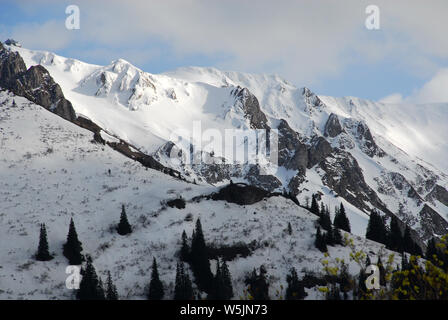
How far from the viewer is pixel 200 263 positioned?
6250 centimetres

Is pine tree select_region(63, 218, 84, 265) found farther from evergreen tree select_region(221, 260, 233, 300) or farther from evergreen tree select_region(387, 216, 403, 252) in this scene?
evergreen tree select_region(387, 216, 403, 252)

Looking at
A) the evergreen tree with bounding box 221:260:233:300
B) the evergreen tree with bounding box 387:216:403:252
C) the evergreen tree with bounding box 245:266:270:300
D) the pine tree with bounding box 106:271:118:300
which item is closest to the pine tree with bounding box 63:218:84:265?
the pine tree with bounding box 106:271:118:300

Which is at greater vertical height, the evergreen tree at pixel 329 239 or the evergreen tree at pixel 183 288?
the evergreen tree at pixel 329 239

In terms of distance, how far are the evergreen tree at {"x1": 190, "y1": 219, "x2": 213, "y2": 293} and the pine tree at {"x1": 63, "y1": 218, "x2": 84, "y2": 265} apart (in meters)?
15.2

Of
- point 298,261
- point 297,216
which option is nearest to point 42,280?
point 298,261

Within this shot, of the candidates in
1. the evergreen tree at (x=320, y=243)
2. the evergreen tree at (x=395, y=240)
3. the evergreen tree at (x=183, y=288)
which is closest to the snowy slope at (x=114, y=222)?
the evergreen tree at (x=320, y=243)

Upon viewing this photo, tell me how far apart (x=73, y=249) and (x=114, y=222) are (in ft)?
39.8

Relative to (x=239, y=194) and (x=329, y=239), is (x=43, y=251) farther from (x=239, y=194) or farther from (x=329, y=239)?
(x=329, y=239)

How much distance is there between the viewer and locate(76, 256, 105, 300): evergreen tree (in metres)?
52.6

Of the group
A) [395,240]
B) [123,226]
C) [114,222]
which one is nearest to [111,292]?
[123,226]

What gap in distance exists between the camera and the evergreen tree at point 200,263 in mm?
60156

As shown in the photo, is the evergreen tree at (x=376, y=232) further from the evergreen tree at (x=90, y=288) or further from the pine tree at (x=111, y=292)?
the evergreen tree at (x=90, y=288)

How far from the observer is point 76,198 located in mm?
83375

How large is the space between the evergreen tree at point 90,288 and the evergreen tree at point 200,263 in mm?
13170
